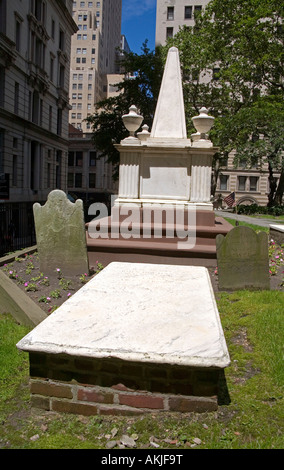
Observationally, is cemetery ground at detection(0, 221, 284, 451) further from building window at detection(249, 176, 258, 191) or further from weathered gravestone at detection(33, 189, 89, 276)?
building window at detection(249, 176, 258, 191)

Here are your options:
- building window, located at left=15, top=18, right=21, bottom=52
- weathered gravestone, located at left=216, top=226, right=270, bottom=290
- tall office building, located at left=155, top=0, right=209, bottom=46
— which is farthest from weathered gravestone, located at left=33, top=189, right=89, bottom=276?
tall office building, located at left=155, top=0, right=209, bottom=46

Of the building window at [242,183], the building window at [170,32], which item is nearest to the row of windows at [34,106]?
the building window at [242,183]

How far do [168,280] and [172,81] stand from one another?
813cm

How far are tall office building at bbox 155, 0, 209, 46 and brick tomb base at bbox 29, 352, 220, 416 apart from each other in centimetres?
6102

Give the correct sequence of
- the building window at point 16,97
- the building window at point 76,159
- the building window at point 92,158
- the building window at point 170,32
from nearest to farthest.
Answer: the building window at point 16,97 < the building window at point 170,32 < the building window at point 92,158 < the building window at point 76,159

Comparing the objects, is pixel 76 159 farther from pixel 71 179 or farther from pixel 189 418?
pixel 189 418

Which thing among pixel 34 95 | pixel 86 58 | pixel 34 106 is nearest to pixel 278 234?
pixel 34 95

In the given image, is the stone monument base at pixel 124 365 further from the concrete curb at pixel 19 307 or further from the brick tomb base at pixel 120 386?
the concrete curb at pixel 19 307

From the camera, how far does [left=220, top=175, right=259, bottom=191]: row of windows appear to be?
53.6m

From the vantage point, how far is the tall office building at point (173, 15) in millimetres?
56031

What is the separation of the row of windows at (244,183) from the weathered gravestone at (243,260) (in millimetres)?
49032

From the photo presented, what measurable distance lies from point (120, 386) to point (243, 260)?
4119 millimetres
